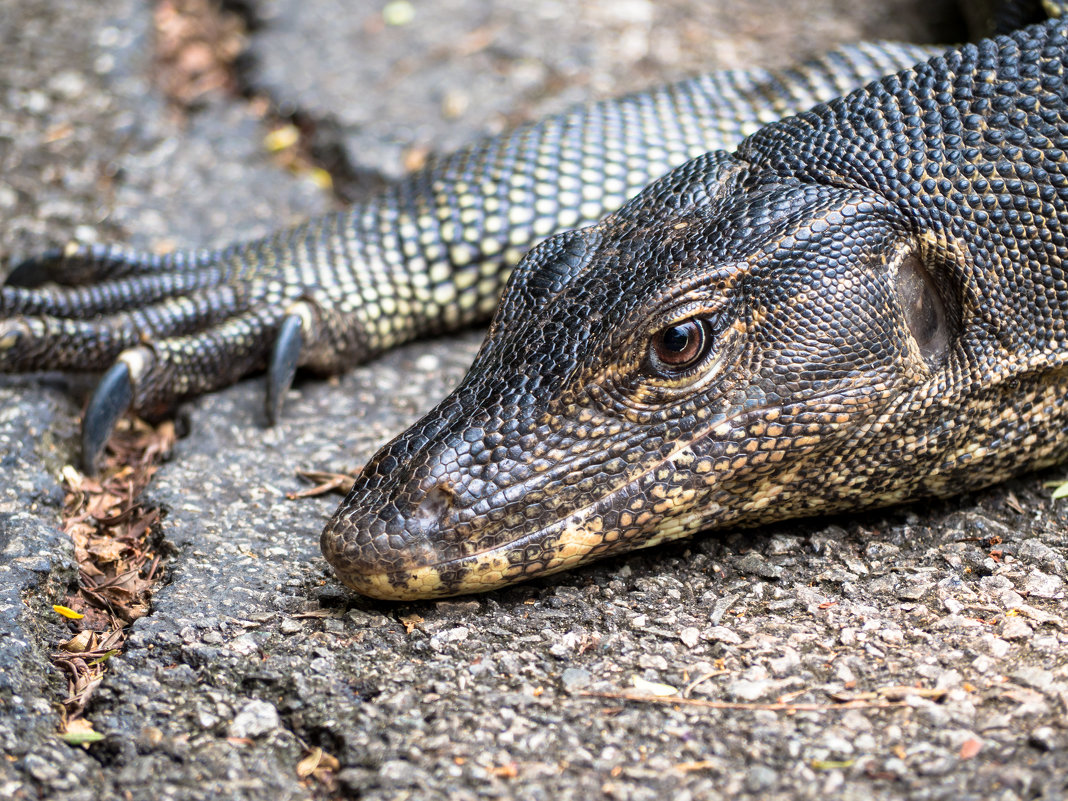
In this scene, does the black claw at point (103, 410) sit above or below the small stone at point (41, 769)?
above

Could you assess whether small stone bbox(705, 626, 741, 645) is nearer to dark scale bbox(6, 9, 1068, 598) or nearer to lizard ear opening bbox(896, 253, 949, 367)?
dark scale bbox(6, 9, 1068, 598)

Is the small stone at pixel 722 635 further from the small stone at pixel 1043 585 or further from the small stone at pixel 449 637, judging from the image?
the small stone at pixel 1043 585

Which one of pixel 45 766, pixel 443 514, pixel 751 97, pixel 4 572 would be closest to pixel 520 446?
pixel 443 514

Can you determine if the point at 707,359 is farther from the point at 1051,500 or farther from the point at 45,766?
the point at 45,766

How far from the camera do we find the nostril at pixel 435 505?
329 centimetres

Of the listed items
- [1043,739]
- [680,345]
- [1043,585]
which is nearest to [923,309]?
[680,345]

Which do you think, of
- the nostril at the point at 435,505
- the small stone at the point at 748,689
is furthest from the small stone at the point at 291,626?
the small stone at the point at 748,689

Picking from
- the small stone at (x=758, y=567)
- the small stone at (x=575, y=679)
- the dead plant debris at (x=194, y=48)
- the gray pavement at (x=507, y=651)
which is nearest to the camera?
the gray pavement at (x=507, y=651)

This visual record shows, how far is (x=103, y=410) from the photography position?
4.51 metres

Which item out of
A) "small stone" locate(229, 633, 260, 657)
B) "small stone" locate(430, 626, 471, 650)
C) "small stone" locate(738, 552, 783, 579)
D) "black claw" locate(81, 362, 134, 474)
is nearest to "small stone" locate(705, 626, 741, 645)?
"small stone" locate(738, 552, 783, 579)

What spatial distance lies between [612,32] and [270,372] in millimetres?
4505

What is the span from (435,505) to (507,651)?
1.65ft

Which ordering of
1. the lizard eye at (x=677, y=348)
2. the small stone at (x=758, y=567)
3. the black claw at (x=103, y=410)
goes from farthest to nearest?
1. the black claw at (x=103, y=410)
2. the small stone at (x=758, y=567)
3. the lizard eye at (x=677, y=348)

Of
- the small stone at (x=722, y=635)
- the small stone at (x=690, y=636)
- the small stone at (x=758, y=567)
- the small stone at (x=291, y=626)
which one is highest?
the small stone at (x=758, y=567)
